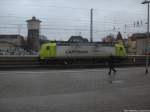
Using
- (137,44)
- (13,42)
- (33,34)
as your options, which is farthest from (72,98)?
(13,42)

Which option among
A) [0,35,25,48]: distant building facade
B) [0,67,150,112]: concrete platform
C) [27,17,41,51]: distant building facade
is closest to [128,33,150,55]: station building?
[27,17,41,51]: distant building facade

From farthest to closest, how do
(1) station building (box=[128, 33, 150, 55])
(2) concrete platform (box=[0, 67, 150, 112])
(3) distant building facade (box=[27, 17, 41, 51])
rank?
(1) station building (box=[128, 33, 150, 55]) → (3) distant building facade (box=[27, 17, 41, 51]) → (2) concrete platform (box=[0, 67, 150, 112])

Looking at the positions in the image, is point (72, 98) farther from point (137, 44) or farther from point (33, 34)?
point (137, 44)

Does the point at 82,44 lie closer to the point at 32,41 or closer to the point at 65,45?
the point at 65,45

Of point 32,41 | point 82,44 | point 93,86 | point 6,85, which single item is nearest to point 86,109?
point 93,86

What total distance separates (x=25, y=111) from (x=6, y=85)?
8032mm

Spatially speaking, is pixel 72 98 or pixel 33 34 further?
pixel 33 34

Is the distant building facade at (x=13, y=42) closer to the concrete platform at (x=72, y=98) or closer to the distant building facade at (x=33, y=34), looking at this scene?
the distant building facade at (x=33, y=34)

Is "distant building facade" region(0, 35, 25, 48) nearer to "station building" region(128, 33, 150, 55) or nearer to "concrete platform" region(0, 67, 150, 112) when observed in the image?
"station building" region(128, 33, 150, 55)

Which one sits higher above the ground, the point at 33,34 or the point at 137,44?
the point at 33,34

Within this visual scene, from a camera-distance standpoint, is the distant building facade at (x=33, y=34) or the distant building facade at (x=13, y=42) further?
the distant building facade at (x=13, y=42)

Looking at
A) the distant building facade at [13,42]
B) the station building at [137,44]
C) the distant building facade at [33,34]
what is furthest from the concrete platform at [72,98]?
the distant building facade at [13,42]

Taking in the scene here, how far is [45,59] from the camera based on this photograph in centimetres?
3888

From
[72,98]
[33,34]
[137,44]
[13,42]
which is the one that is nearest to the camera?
[72,98]
